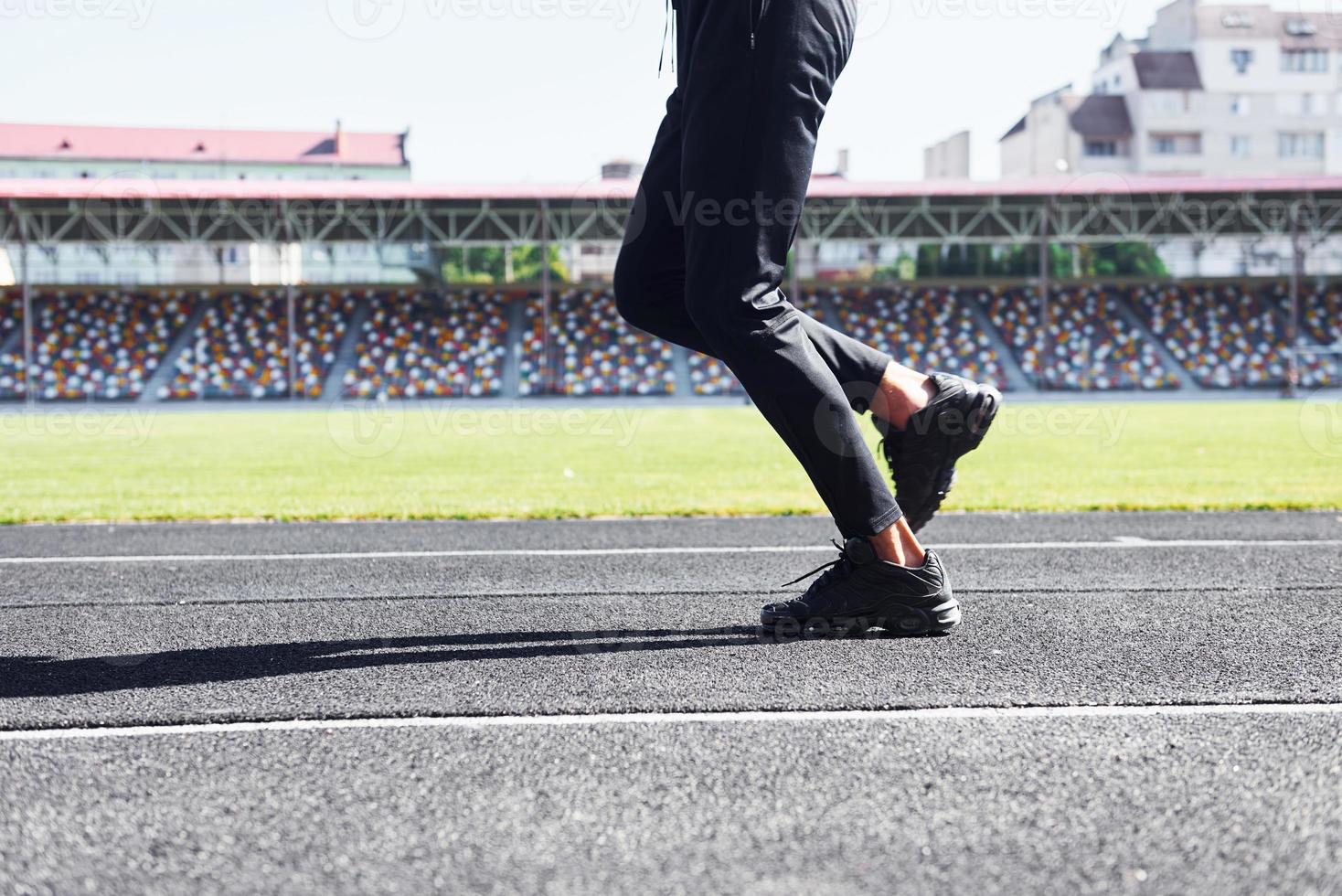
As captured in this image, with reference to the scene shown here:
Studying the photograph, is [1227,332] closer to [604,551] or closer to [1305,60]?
[604,551]

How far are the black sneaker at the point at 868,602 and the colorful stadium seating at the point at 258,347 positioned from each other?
31898 millimetres

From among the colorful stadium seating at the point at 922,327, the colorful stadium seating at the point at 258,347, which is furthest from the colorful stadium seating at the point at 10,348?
the colorful stadium seating at the point at 922,327

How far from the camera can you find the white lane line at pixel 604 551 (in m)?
3.88

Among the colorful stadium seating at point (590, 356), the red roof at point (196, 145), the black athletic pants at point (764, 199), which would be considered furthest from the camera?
the red roof at point (196, 145)

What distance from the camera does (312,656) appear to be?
2281mm

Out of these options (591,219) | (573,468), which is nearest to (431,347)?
(591,219)

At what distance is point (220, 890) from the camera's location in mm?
1152

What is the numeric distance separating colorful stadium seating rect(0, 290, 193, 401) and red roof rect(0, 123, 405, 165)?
43.5 metres

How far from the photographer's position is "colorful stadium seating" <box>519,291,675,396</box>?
33250mm

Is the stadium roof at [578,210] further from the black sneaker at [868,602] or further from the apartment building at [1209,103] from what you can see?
the apartment building at [1209,103]

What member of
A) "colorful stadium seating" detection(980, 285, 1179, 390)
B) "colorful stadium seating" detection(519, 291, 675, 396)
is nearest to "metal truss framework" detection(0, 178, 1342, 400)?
"colorful stadium seating" detection(980, 285, 1179, 390)

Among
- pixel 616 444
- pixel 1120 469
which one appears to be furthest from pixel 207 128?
pixel 1120 469

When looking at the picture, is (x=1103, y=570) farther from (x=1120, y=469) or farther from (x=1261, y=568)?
(x=1120, y=469)

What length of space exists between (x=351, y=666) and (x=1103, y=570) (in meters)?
2.34
